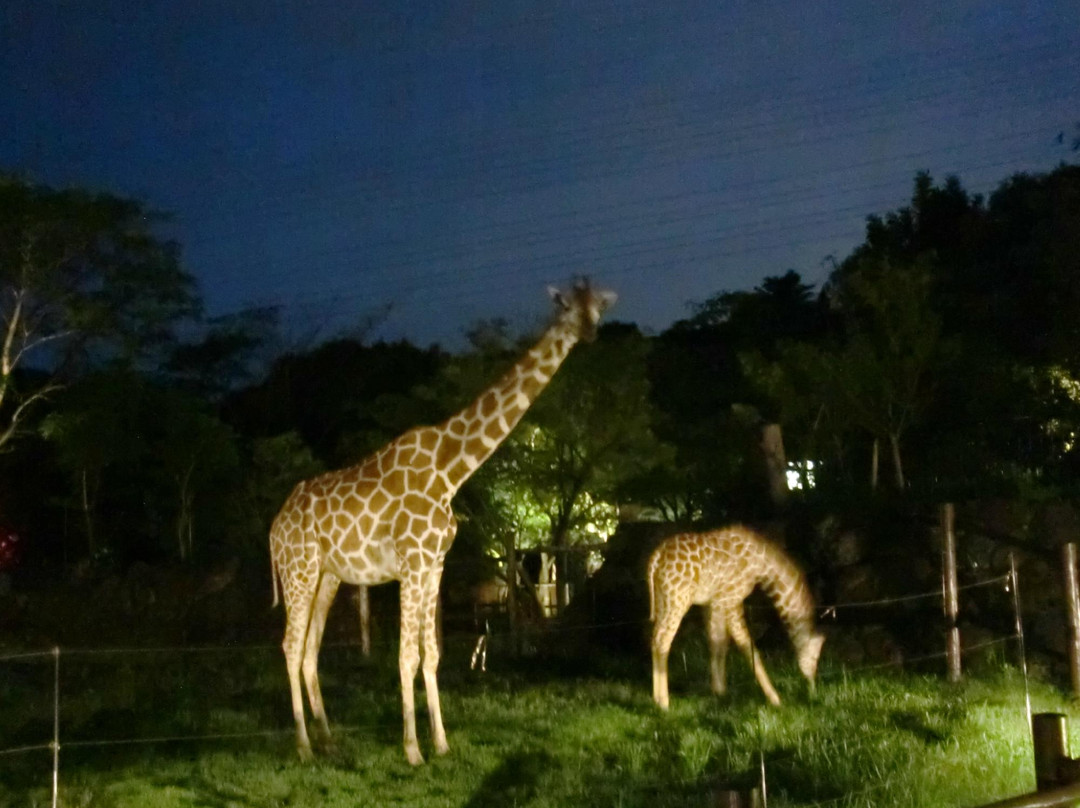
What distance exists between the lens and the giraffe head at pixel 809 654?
1116 cm

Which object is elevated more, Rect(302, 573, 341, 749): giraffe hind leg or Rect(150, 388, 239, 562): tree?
Rect(150, 388, 239, 562): tree

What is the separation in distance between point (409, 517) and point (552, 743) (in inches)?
75.3

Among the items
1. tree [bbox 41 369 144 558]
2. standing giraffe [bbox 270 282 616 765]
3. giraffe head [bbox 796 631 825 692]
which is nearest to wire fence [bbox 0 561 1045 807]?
giraffe head [bbox 796 631 825 692]

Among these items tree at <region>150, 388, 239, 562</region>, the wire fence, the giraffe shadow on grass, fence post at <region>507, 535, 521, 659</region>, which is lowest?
the giraffe shadow on grass

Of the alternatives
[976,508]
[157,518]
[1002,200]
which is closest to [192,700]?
[976,508]

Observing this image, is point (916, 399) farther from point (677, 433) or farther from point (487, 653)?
point (487, 653)

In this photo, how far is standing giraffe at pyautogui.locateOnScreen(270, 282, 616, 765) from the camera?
9227mm

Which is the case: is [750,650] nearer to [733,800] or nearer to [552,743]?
[552,743]

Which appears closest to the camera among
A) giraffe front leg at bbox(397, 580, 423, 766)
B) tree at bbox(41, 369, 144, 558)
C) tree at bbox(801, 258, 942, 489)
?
giraffe front leg at bbox(397, 580, 423, 766)

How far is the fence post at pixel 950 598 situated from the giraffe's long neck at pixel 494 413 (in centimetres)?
389

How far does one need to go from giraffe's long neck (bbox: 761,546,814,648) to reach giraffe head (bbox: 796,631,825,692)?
5 cm

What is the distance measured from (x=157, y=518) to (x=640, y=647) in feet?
48.3

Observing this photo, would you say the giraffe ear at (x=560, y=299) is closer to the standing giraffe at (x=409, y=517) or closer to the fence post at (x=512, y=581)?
the standing giraffe at (x=409, y=517)

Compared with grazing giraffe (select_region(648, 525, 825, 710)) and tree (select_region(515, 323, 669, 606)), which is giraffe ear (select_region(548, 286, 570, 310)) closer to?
grazing giraffe (select_region(648, 525, 825, 710))
